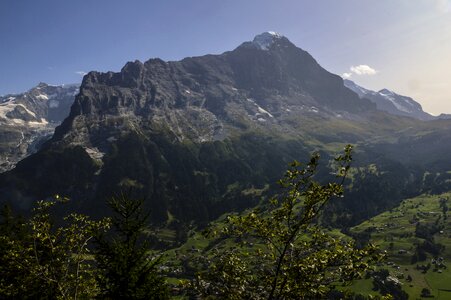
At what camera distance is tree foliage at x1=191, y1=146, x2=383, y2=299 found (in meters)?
19.1

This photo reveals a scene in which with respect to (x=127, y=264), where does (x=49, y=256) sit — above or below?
above

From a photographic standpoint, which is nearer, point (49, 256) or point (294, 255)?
point (294, 255)

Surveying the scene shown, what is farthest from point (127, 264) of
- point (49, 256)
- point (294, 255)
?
point (294, 255)

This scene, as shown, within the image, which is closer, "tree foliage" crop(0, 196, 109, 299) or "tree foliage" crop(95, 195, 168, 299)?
"tree foliage" crop(0, 196, 109, 299)

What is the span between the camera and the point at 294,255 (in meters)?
21.6

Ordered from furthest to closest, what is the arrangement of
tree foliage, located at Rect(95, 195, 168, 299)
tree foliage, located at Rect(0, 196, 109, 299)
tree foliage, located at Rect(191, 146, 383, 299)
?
tree foliage, located at Rect(95, 195, 168, 299) < tree foliage, located at Rect(0, 196, 109, 299) < tree foliage, located at Rect(191, 146, 383, 299)

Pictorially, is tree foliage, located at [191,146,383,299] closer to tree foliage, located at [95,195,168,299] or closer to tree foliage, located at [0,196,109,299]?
tree foliage, located at [0,196,109,299]

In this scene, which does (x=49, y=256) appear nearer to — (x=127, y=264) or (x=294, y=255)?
(x=127, y=264)

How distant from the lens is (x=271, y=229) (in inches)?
818

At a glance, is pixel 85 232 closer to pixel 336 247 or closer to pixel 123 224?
pixel 123 224

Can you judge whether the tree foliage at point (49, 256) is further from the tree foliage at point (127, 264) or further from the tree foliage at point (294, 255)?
the tree foliage at point (294, 255)

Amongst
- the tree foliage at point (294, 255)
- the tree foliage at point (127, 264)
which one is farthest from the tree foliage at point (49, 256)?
the tree foliage at point (294, 255)

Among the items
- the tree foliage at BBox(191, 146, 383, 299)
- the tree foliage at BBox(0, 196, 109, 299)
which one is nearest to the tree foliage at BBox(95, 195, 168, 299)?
the tree foliage at BBox(0, 196, 109, 299)

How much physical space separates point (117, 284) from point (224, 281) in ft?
66.9
